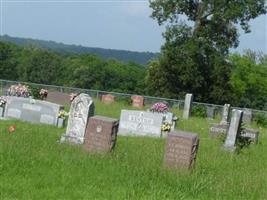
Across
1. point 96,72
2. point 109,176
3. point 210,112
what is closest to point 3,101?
point 109,176

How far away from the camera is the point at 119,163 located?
33.0 ft

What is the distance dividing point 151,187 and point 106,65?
100263mm

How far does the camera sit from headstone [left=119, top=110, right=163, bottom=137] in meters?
18.6

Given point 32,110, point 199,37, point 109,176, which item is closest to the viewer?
point 109,176

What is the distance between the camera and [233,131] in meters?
15.9

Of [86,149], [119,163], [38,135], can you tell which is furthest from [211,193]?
[38,135]

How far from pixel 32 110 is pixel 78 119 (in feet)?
19.7

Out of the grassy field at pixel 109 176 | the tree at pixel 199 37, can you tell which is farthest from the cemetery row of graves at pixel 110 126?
the tree at pixel 199 37

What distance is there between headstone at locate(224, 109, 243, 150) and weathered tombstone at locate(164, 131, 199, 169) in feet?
17.3

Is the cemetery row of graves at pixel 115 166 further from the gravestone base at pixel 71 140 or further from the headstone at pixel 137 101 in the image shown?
the headstone at pixel 137 101

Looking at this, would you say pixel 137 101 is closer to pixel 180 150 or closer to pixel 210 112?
pixel 210 112

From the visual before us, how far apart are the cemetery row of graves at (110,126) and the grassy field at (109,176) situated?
337 millimetres

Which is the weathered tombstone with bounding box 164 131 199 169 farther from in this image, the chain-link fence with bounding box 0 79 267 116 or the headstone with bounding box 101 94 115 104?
the headstone with bounding box 101 94 115 104

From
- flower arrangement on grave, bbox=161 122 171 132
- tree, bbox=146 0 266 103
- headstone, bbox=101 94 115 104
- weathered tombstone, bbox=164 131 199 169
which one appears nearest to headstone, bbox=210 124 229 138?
flower arrangement on grave, bbox=161 122 171 132
